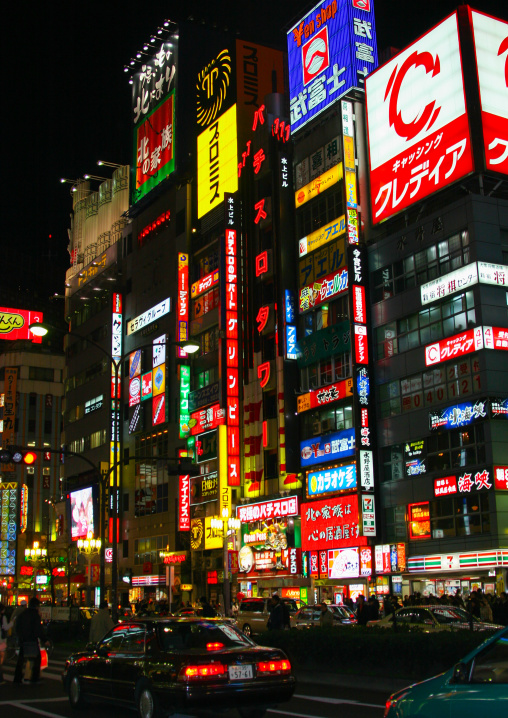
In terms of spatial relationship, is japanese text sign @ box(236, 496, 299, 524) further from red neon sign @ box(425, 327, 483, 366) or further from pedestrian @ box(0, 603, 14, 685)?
pedestrian @ box(0, 603, 14, 685)

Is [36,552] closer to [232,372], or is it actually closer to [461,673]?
[232,372]

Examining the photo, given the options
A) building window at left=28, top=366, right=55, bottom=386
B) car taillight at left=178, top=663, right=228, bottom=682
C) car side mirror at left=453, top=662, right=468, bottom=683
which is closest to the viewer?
car side mirror at left=453, top=662, right=468, bottom=683

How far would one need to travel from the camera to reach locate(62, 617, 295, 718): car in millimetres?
11633

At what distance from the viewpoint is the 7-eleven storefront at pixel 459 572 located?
1420 inches

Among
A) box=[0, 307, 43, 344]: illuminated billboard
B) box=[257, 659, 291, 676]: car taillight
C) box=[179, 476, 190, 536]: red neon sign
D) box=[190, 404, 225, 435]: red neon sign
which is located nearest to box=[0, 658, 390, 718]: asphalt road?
box=[257, 659, 291, 676]: car taillight

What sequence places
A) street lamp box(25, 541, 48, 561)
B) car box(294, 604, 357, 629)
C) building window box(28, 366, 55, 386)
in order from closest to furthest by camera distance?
1. car box(294, 604, 357, 629)
2. street lamp box(25, 541, 48, 561)
3. building window box(28, 366, 55, 386)

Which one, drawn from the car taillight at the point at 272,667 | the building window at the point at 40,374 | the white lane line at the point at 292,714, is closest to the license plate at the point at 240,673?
the car taillight at the point at 272,667

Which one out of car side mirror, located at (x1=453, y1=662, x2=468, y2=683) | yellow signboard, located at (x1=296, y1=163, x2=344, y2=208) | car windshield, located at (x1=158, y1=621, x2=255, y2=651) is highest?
yellow signboard, located at (x1=296, y1=163, x2=344, y2=208)

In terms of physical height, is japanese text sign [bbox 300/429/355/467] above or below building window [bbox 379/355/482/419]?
below

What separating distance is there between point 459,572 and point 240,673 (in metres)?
28.4

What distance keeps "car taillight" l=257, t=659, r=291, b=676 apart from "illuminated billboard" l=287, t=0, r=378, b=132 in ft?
141

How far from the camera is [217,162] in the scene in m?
62.3

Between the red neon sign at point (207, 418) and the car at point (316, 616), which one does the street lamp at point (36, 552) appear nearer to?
the red neon sign at point (207, 418)

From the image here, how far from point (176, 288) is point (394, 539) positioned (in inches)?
1116
